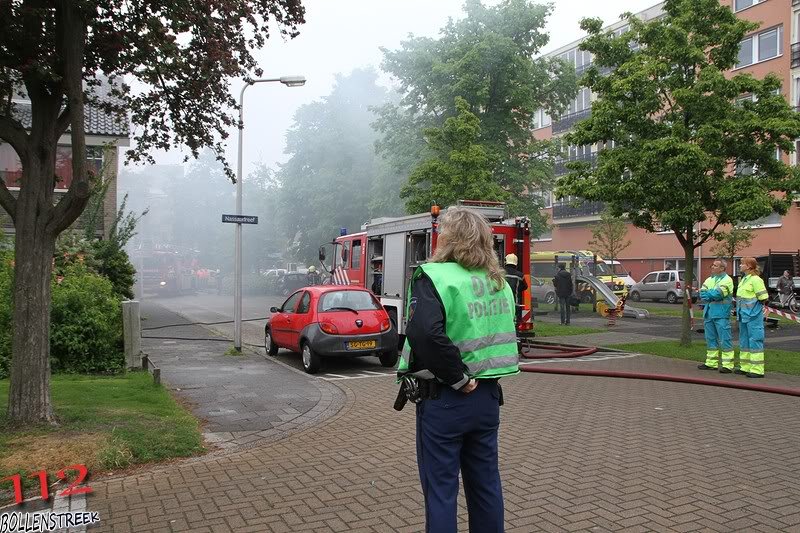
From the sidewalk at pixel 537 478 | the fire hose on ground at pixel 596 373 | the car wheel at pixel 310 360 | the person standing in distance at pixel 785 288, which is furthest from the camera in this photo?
the person standing in distance at pixel 785 288

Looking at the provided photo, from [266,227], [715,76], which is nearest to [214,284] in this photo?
[266,227]

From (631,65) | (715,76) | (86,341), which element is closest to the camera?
(86,341)

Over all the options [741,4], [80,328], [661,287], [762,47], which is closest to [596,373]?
[80,328]

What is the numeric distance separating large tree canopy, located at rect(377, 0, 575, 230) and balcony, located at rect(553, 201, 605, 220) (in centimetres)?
1558

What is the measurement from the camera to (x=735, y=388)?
9047mm

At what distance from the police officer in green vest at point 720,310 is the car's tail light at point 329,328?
591 centimetres

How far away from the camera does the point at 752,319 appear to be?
10.2 meters

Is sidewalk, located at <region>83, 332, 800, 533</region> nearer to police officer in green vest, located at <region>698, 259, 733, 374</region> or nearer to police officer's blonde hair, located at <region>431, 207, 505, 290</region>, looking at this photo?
police officer's blonde hair, located at <region>431, 207, 505, 290</region>

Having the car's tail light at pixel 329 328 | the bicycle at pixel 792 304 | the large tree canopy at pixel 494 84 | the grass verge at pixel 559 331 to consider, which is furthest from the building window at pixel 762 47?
the car's tail light at pixel 329 328

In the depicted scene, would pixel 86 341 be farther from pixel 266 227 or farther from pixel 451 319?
pixel 266 227

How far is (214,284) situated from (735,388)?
54.3m

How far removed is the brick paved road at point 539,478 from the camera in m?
4.26

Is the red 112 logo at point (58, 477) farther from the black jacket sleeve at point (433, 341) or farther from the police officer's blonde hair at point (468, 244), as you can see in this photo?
the police officer's blonde hair at point (468, 244)

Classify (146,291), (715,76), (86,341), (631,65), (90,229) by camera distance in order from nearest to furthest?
1. (86,341)
2. (715,76)
3. (631,65)
4. (90,229)
5. (146,291)
